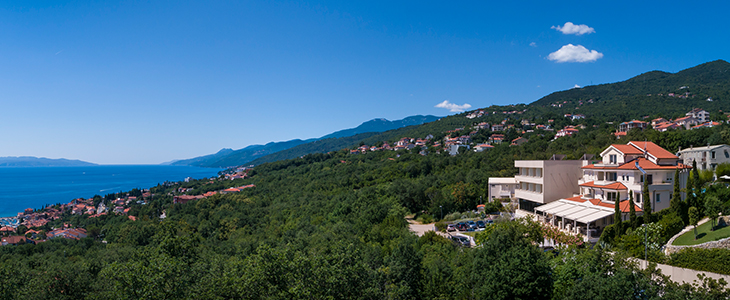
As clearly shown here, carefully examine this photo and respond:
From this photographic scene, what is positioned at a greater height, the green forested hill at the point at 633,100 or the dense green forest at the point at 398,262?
the green forested hill at the point at 633,100

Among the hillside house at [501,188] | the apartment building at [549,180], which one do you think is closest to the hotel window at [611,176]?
the apartment building at [549,180]

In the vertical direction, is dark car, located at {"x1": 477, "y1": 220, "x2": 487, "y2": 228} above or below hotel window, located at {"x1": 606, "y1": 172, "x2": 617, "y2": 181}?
below

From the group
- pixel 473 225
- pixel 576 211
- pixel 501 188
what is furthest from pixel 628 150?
pixel 501 188

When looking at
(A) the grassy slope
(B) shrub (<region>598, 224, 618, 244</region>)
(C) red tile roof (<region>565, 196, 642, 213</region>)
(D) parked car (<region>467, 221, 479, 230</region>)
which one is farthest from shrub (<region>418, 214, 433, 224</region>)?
(A) the grassy slope

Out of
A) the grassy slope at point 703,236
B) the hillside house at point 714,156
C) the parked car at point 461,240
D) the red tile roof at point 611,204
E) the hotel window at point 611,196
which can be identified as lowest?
the parked car at point 461,240

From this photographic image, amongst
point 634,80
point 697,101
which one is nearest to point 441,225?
point 697,101

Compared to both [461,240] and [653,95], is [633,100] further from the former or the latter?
[461,240]

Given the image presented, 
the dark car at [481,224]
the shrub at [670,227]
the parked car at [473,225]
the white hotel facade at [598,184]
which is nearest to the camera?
the shrub at [670,227]

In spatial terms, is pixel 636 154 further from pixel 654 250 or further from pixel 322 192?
pixel 322 192

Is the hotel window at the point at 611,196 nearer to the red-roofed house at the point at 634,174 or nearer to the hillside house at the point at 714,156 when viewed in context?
the red-roofed house at the point at 634,174

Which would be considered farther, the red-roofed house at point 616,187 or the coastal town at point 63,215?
the coastal town at point 63,215

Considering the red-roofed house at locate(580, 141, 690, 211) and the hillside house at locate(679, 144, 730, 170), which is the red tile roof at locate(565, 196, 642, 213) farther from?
the hillside house at locate(679, 144, 730, 170)
